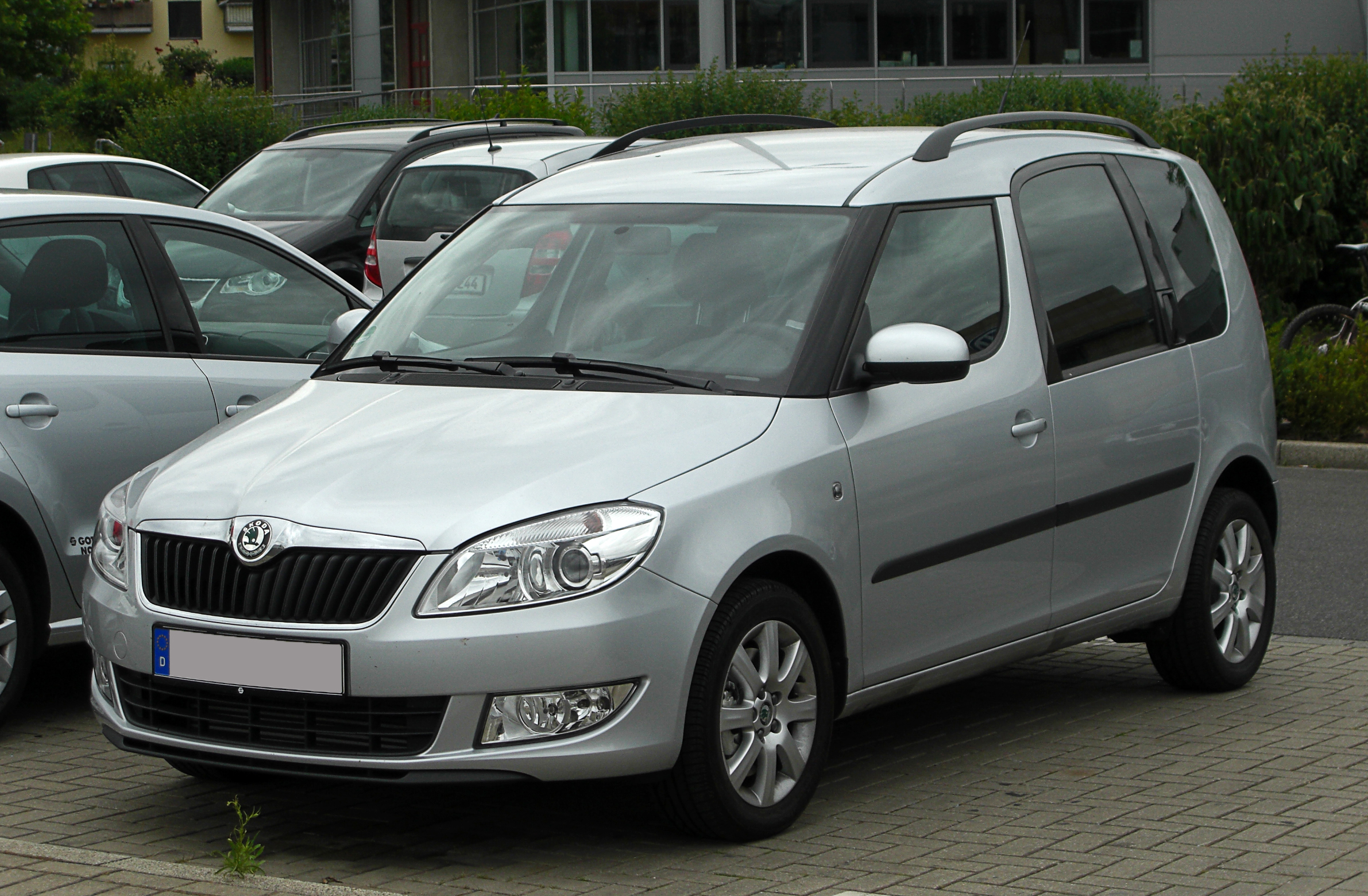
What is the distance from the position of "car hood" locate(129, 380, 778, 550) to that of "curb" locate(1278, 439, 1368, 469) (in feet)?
26.9

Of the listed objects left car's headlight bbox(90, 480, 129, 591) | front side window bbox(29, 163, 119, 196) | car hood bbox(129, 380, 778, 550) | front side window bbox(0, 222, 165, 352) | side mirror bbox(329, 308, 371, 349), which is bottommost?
left car's headlight bbox(90, 480, 129, 591)

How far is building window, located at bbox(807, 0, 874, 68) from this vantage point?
33.7 meters

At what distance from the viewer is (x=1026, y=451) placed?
5.54 metres

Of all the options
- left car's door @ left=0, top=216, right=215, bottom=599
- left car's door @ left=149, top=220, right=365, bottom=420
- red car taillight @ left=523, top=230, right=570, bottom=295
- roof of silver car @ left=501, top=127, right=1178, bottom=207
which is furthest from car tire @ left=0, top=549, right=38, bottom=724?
roof of silver car @ left=501, top=127, right=1178, bottom=207

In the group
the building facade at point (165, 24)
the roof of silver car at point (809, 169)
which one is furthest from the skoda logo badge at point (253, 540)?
the building facade at point (165, 24)

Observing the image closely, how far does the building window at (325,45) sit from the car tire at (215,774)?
40969 millimetres

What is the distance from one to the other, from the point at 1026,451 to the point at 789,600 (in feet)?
3.63

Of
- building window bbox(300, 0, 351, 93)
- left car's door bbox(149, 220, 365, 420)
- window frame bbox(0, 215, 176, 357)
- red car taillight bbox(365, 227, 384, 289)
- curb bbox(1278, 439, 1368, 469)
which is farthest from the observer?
building window bbox(300, 0, 351, 93)

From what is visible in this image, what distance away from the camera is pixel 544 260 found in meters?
5.64

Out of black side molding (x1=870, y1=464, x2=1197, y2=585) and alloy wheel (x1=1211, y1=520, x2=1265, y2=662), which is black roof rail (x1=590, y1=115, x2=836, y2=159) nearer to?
black side molding (x1=870, y1=464, x2=1197, y2=585)

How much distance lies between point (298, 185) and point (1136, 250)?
10.3 m

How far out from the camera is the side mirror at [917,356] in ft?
16.3

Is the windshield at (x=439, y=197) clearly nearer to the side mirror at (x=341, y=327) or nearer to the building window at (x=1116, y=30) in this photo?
the side mirror at (x=341, y=327)

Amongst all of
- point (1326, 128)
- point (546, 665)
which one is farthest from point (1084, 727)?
point (1326, 128)
